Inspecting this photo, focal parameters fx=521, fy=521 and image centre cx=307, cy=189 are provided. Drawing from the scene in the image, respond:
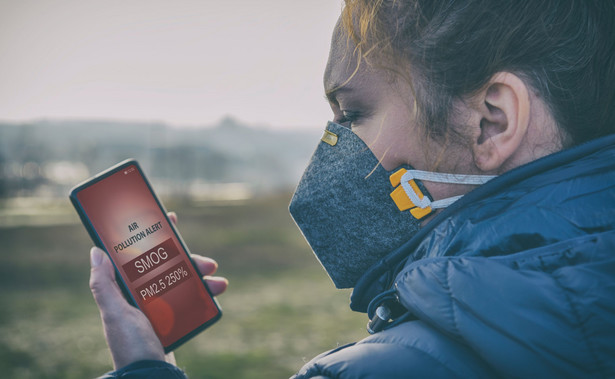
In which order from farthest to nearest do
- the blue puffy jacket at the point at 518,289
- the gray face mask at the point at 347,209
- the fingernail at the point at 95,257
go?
the fingernail at the point at 95,257, the gray face mask at the point at 347,209, the blue puffy jacket at the point at 518,289

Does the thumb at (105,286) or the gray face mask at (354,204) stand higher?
the thumb at (105,286)

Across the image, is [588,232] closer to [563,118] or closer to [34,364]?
[563,118]

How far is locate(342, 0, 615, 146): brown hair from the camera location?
4.44 ft

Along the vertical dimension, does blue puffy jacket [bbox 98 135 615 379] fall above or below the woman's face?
below

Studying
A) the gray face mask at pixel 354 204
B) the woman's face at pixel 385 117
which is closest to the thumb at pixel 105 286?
the gray face mask at pixel 354 204

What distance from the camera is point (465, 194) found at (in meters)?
1.49

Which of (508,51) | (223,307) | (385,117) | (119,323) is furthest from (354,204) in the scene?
(223,307)

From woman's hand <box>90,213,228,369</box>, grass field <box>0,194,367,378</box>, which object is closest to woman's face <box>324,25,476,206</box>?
grass field <box>0,194,367,378</box>

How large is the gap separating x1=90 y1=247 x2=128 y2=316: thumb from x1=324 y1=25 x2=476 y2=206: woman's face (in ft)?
3.37

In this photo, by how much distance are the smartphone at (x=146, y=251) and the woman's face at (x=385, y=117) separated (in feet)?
3.53

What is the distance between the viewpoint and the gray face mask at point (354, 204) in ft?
5.23

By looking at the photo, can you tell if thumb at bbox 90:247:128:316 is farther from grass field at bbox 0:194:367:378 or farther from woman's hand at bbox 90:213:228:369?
grass field at bbox 0:194:367:378

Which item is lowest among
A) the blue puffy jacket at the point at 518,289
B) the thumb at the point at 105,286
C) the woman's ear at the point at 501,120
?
the blue puffy jacket at the point at 518,289

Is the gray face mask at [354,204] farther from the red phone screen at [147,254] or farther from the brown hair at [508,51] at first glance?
the red phone screen at [147,254]
